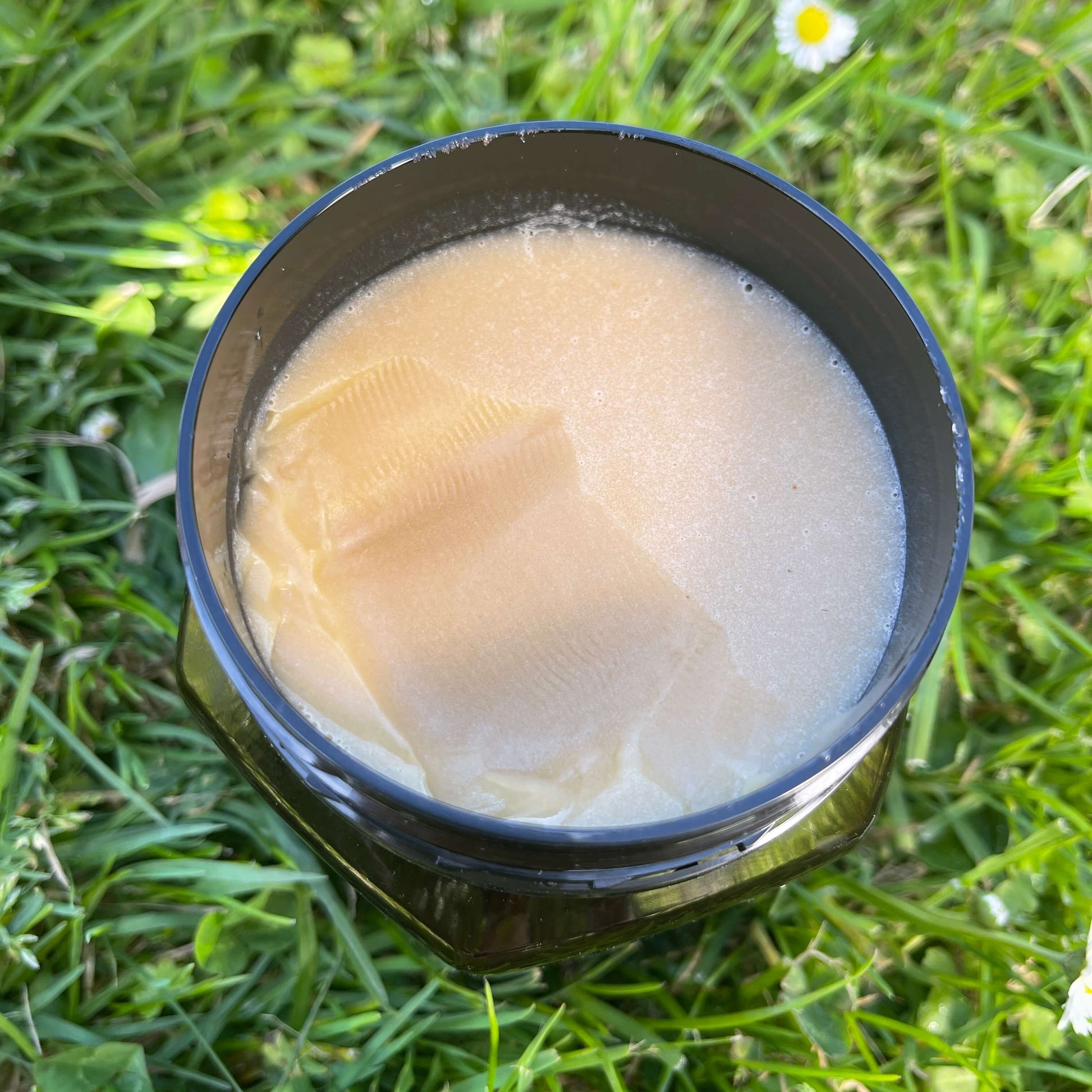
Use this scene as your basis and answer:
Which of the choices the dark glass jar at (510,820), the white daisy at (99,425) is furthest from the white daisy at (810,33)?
the white daisy at (99,425)

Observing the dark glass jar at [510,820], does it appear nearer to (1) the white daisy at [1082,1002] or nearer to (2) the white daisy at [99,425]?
(1) the white daisy at [1082,1002]

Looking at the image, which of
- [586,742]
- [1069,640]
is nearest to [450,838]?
[586,742]

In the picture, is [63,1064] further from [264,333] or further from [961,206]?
[961,206]

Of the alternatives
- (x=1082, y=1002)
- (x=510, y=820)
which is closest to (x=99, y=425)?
(x=510, y=820)

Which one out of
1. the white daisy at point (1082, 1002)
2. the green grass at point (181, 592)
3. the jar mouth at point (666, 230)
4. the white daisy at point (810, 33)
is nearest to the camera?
the jar mouth at point (666, 230)

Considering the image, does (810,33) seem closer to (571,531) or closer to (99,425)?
(571,531)
